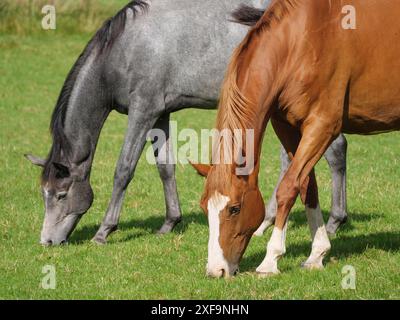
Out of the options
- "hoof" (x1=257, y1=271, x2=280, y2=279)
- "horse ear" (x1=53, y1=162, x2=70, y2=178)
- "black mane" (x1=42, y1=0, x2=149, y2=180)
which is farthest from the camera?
"black mane" (x1=42, y1=0, x2=149, y2=180)

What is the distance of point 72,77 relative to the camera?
8430mm

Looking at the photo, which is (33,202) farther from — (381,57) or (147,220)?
(381,57)

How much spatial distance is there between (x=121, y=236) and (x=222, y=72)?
194 cm

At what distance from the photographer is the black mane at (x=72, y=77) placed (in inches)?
324

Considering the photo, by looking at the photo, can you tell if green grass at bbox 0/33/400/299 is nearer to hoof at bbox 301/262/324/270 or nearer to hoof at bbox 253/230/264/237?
hoof at bbox 301/262/324/270

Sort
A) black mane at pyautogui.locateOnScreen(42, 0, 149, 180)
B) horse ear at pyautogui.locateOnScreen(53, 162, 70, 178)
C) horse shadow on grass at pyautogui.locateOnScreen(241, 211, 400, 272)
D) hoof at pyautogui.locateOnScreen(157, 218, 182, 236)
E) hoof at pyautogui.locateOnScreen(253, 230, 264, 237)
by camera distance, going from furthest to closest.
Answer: hoof at pyautogui.locateOnScreen(157, 218, 182, 236)
hoof at pyautogui.locateOnScreen(253, 230, 264, 237)
black mane at pyautogui.locateOnScreen(42, 0, 149, 180)
horse ear at pyautogui.locateOnScreen(53, 162, 70, 178)
horse shadow on grass at pyautogui.locateOnScreen(241, 211, 400, 272)

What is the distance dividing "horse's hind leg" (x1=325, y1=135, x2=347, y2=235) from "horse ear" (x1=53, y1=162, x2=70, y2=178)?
262 cm

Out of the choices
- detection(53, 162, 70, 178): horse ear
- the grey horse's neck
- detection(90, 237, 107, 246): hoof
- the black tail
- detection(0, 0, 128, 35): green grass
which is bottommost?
detection(90, 237, 107, 246): hoof

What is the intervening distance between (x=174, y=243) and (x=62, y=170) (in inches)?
50.8

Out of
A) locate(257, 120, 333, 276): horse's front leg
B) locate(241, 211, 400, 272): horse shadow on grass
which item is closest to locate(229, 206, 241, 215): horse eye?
locate(257, 120, 333, 276): horse's front leg

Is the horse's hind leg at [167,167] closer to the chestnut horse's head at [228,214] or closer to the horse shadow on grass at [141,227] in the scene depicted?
the horse shadow on grass at [141,227]

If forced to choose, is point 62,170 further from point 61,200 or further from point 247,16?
point 247,16

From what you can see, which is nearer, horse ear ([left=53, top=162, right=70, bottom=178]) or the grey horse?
horse ear ([left=53, top=162, right=70, bottom=178])

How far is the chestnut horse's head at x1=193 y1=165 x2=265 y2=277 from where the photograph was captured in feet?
20.3
